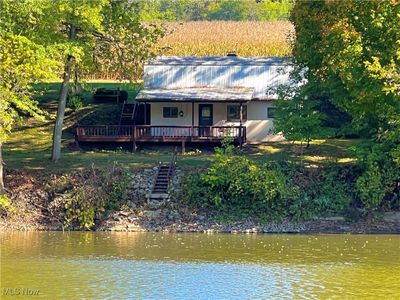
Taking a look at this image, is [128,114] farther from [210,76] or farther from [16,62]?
[16,62]

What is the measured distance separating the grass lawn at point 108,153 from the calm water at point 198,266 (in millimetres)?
5788

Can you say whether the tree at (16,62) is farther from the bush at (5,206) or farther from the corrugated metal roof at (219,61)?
the corrugated metal roof at (219,61)

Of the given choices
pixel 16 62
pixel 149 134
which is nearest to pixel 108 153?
pixel 149 134

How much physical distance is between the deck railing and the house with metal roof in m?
0.59

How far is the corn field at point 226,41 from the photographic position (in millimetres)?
66625

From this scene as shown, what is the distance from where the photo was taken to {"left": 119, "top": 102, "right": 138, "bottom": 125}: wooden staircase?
50.2 m

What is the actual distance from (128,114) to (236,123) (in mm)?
5641

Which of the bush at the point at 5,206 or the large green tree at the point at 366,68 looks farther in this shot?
the large green tree at the point at 366,68

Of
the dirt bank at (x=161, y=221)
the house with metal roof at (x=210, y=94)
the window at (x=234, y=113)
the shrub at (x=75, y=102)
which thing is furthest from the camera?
the window at (x=234, y=113)

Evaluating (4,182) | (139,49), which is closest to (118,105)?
(139,49)

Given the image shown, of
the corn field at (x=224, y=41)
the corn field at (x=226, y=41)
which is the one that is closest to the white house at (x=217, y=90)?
the corn field at (x=224, y=41)

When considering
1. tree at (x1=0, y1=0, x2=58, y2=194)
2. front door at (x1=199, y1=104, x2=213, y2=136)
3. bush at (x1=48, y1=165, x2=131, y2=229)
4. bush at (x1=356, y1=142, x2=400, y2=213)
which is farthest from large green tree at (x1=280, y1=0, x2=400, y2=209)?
tree at (x1=0, y1=0, x2=58, y2=194)

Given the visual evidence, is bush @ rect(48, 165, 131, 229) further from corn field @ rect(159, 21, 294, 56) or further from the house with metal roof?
corn field @ rect(159, 21, 294, 56)

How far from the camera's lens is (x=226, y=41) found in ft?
224
